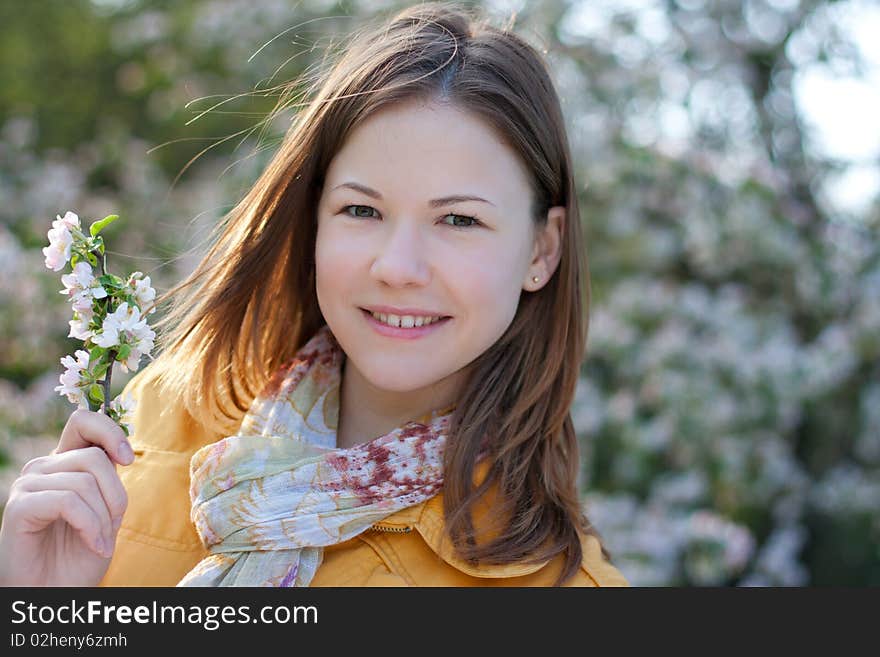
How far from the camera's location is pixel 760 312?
191 inches

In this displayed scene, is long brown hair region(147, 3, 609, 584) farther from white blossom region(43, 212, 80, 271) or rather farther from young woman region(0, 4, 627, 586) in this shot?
white blossom region(43, 212, 80, 271)

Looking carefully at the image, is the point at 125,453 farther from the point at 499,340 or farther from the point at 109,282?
the point at 499,340

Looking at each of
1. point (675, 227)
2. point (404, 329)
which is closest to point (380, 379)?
point (404, 329)

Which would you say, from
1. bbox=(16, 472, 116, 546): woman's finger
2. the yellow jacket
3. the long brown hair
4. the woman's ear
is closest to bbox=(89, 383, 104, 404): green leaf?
bbox=(16, 472, 116, 546): woman's finger

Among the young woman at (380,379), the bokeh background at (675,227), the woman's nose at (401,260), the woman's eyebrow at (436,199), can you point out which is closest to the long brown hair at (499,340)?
the young woman at (380,379)

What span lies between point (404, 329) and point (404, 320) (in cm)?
2

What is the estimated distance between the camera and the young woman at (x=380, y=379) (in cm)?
170

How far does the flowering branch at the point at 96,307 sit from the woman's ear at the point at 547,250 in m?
0.78

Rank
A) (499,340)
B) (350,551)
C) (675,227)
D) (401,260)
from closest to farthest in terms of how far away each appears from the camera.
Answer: (401,260) → (350,551) → (499,340) → (675,227)

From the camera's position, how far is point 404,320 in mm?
1757

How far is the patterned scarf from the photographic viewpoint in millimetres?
1727

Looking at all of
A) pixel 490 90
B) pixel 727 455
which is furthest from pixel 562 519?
pixel 727 455

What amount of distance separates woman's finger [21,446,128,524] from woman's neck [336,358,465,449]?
1.80ft
